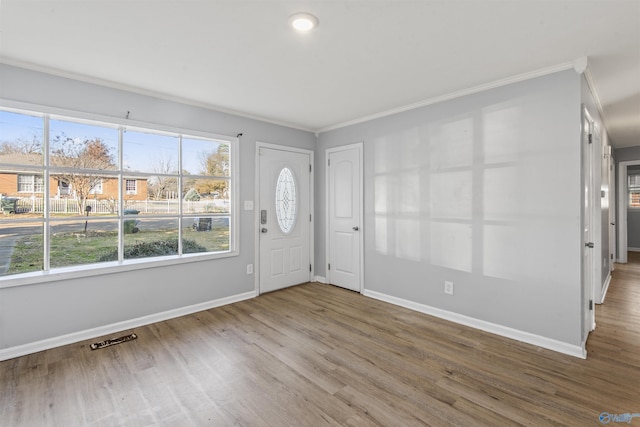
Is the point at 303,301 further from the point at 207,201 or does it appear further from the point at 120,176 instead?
the point at 120,176

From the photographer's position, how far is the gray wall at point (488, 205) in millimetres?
2572

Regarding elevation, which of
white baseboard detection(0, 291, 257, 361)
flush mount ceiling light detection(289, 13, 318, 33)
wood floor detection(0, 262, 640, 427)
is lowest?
wood floor detection(0, 262, 640, 427)

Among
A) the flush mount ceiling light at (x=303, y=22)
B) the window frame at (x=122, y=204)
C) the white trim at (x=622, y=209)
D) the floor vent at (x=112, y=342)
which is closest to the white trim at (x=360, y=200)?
the window frame at (x=122, y=204)

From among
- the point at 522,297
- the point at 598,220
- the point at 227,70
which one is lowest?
the point at 522,297

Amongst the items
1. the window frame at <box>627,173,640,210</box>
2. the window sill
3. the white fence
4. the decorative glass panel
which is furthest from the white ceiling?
the window frame at <box>627,173,640,210</box>

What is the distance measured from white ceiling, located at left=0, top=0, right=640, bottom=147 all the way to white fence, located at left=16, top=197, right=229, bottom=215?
1.21 metres

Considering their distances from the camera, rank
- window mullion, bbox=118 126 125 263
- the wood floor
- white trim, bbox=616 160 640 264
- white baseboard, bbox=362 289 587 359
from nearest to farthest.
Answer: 1. the wood floor
2. white baseboard, bbox=362 289 587 359
3. window mullion, bbox=118 126 125 263
4. white trim, bbox=616 160 640 264

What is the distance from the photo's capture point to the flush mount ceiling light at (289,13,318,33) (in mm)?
1896

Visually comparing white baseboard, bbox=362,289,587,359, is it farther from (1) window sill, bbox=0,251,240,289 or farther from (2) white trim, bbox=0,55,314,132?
(2) white trim, bbox=0,55,314,132

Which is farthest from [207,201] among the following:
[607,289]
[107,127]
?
[607,289]

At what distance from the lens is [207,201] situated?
387cm

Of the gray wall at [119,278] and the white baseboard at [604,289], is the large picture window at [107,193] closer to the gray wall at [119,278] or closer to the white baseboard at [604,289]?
the gray wall at [119,278]

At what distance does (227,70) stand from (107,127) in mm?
1504

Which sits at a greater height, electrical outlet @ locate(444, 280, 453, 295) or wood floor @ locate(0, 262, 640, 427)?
electrical outlet @ locate(444, 280, 453, 295)
